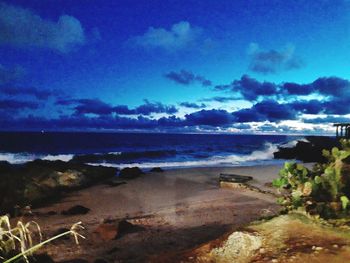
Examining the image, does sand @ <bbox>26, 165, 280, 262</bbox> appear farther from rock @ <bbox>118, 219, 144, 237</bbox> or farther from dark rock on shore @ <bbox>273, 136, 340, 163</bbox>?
dark rock on shore @ <bbox>273, 136, 340, 163</bbox>

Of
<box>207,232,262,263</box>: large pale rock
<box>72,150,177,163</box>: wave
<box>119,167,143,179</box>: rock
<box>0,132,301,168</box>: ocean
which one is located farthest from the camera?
<box>72,150,177,163</box>: wave

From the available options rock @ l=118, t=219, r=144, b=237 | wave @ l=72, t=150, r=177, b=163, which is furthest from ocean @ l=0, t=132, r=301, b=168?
rock @ l=118, t=219, r=144, b=237

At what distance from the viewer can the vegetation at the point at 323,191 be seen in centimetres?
339

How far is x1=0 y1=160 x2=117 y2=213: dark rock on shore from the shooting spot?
26.2 ft

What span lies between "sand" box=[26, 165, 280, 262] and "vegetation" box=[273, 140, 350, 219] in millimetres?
1433

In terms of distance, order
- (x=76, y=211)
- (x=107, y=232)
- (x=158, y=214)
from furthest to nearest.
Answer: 1. (x=76, y=211)
2. (x=158, y=214)
3. (x=107, y=232)

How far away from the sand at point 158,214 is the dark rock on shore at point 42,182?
0.41 m

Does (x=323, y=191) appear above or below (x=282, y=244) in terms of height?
above

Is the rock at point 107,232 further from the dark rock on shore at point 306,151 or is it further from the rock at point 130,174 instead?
the dark rock on shore at point 306,151

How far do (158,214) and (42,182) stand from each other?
162 inches

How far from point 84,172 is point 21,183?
120 inches

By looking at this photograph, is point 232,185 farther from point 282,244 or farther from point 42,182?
point 282,244

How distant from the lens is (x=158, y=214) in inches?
278

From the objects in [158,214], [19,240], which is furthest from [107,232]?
[19,240]
